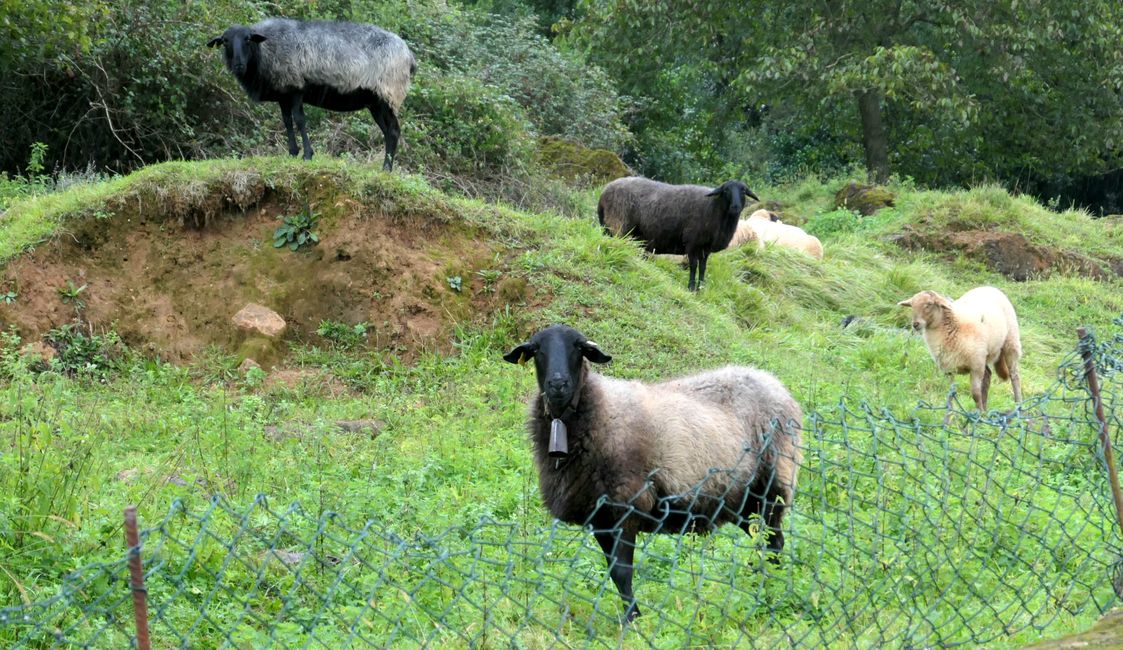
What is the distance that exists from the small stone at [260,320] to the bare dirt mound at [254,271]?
0.24 ft

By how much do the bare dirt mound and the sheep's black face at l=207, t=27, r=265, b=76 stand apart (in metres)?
1.33

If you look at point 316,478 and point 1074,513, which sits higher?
point 1074,513

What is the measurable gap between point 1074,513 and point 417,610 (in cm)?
364

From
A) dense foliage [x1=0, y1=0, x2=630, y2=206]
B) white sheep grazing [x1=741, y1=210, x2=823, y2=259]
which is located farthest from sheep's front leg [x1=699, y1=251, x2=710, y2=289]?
dense foliage [x1=0, y1=0, x2=630, y2=206]

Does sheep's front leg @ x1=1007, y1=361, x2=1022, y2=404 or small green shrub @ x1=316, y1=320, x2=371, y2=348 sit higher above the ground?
sheep's front leg @ x1=1007, y1=361, x2=1022, y2=404

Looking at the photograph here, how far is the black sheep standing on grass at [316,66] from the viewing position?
466 inches

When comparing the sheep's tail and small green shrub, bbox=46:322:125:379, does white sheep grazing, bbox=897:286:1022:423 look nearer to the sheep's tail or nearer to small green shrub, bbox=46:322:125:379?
the sheep's tail

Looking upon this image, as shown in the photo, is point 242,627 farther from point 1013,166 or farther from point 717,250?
point 1013,166

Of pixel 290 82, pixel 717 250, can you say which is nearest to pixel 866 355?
pixel 717 250

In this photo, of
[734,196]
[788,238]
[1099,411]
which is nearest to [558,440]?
[1099,411]

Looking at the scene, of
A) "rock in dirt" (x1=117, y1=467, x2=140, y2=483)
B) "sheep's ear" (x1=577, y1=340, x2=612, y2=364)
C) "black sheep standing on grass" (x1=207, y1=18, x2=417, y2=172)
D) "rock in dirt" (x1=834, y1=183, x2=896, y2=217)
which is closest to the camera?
"sheep's ear" (x1=577, y1=340, x2=612, y2=364)

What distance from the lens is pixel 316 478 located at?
731 cm

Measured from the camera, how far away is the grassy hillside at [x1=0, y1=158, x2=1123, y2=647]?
18.6 ft

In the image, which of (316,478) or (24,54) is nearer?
(316,478)
